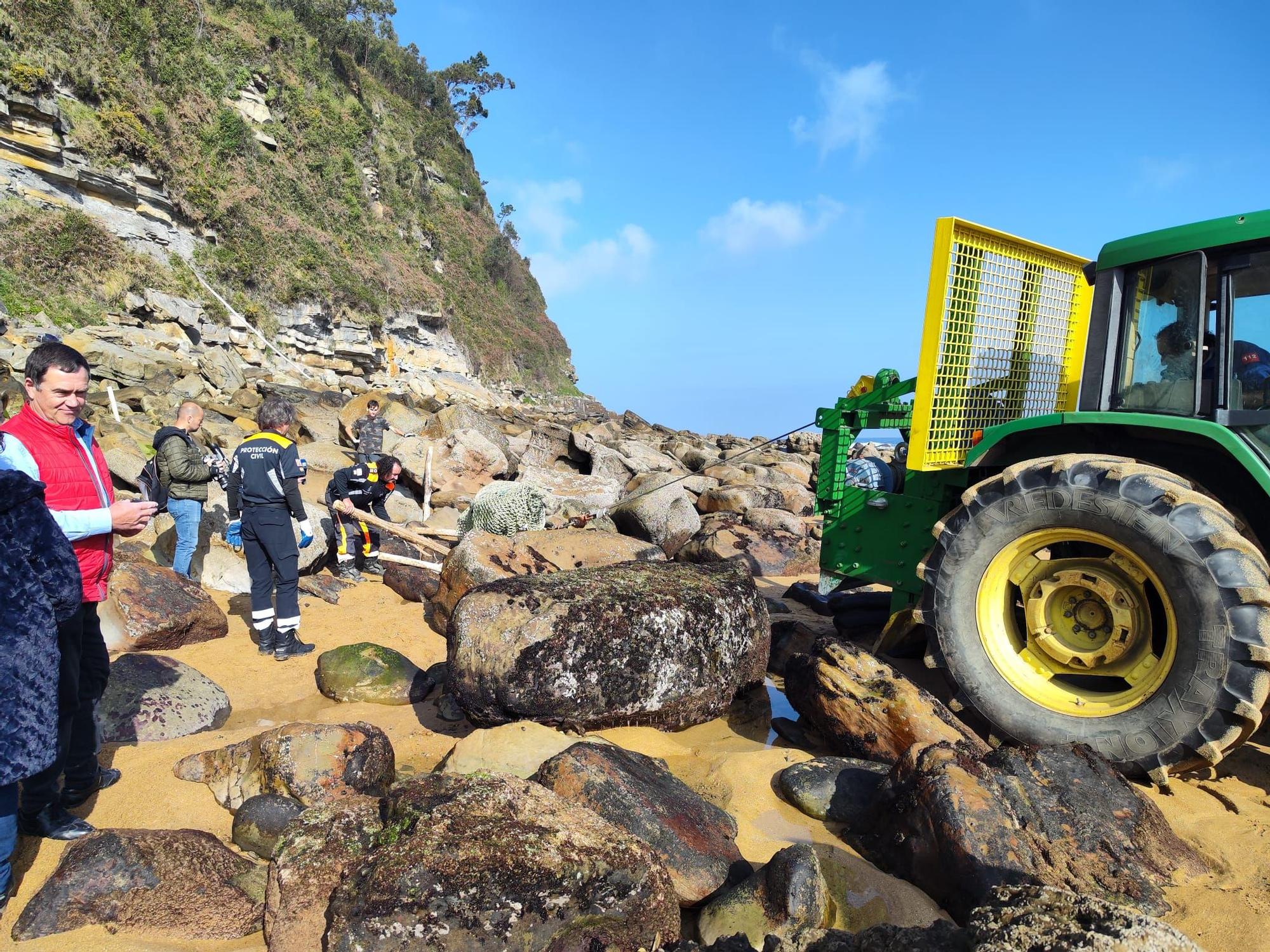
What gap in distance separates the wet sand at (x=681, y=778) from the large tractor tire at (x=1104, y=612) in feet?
1.23

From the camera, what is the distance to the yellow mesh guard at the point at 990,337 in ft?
14.2

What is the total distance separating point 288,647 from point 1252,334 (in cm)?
603

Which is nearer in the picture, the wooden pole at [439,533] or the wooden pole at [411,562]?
the wooden pole at [411,562]

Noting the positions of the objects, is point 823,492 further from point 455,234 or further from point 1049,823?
point 455,234

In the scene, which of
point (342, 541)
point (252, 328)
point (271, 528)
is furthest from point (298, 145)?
point (271, 528)

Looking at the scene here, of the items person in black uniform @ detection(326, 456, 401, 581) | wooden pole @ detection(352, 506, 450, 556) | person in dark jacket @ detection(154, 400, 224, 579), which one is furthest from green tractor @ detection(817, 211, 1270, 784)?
person in dark jacket @ detection(154, 400, 224, 579)

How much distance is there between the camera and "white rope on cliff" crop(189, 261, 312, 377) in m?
20.6

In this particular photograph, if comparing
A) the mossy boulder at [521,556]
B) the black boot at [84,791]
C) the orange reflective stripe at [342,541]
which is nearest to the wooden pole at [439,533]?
the orange reflective stripe at [342,541]

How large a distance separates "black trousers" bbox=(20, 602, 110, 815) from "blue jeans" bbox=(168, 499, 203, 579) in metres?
3.29

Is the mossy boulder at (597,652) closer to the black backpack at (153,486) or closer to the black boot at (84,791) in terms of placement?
the black boot at (84,791)

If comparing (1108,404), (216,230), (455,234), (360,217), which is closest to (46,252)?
(216,230)

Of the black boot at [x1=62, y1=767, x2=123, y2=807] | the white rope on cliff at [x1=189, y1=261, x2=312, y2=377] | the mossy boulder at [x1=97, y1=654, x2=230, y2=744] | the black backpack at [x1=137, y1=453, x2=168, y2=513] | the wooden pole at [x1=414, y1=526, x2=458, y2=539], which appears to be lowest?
the black boot at [x1=62, y1=767, x2=123, y2=807]

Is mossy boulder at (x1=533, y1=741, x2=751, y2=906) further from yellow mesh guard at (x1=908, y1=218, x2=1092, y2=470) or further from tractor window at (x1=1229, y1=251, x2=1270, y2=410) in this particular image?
tractor window at (x1=1229, y1=251, x2=1270, y2=410)

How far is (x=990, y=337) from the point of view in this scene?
4633mm
